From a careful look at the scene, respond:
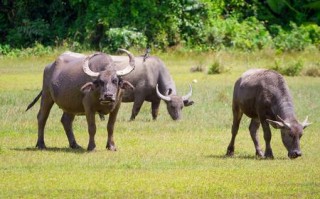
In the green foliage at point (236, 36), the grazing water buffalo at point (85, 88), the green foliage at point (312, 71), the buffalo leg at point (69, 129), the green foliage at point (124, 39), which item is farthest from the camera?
→ the green foliage at point (236, 36)

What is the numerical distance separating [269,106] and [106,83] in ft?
8.10

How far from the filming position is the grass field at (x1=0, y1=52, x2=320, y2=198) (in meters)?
11.9

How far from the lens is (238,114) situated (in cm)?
1509

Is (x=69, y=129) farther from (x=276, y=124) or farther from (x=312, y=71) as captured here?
(x=312, y=71)

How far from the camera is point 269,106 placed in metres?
14.5

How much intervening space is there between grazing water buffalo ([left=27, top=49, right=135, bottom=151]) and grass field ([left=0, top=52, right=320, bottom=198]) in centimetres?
43

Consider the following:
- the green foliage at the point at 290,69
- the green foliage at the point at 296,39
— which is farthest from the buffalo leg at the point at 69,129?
the green foliage at the point at 296,39

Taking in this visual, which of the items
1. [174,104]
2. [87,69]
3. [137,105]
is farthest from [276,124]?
[137,105]

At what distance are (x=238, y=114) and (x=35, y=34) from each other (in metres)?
23.8

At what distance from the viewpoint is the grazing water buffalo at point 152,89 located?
803 inches

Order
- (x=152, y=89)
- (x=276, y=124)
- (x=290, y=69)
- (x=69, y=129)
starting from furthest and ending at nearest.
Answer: (x=290, y=69)
(x=152, y=89)
(x=69, y=129)
(x=276, y=124)

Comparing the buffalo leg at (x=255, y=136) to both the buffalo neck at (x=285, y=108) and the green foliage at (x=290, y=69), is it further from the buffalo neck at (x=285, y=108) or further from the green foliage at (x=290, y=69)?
the green foliage at (x=290, y=69)

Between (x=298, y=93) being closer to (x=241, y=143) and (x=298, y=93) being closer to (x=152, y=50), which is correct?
(x=241, y=143)

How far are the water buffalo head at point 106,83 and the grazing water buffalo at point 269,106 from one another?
1801 millimetres
